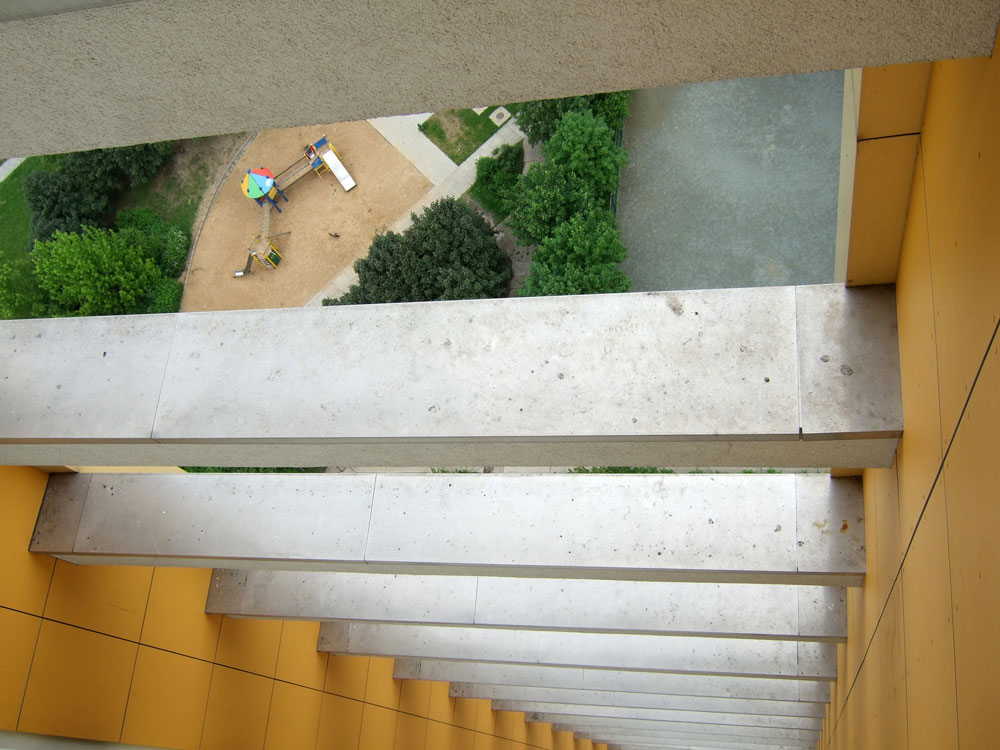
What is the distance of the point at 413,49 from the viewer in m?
2.96

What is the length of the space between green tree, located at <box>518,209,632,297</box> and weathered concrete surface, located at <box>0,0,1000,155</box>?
17624mm

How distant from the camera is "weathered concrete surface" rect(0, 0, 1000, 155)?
2.78 m

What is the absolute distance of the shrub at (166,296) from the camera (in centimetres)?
2639

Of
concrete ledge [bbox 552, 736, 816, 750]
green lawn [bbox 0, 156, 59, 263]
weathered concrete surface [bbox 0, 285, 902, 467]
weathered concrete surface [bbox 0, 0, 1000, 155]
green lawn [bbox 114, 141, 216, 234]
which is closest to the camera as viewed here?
weathered concrete surface [bbox 0, 0, 1000, 155]

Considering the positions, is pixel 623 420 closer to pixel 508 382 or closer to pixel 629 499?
pixel 508 382

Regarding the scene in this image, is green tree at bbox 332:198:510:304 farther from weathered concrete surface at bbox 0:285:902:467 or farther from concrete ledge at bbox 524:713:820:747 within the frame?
weathered concrete surface at bbox 0:285:902:467

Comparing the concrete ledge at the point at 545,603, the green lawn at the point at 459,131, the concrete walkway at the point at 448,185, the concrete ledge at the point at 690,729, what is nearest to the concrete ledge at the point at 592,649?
the concrete ledge at the point at 545,603

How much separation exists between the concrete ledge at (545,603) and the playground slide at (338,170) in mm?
18529

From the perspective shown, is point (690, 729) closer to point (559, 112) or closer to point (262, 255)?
point (559, 112)

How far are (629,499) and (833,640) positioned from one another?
337cm

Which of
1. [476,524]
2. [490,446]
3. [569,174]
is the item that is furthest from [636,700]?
[569,174]

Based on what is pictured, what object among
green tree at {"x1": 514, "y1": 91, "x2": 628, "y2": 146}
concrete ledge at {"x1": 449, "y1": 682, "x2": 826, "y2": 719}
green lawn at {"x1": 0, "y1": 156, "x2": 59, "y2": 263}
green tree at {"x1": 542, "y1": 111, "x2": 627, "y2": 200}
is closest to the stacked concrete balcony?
concrete ledge at {"x1": 449, "y1": 682, "x2": 826, "y2": 719}

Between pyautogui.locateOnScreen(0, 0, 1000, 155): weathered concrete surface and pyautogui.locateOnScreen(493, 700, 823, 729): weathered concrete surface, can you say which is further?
pyautogui.locateOnScreen(493, 700, 823, 729): weathered concrete surface

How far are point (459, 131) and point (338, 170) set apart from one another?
3.91m
